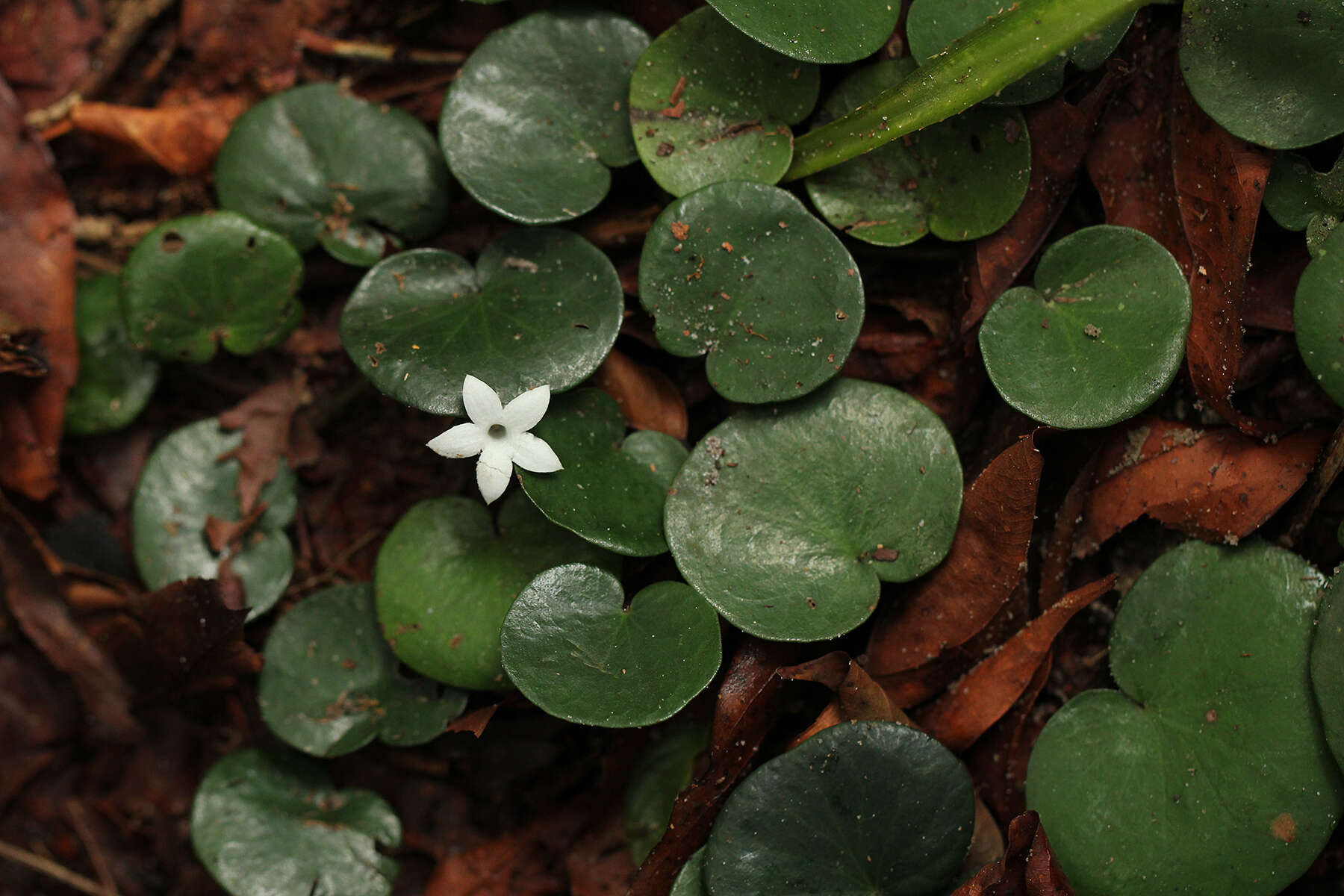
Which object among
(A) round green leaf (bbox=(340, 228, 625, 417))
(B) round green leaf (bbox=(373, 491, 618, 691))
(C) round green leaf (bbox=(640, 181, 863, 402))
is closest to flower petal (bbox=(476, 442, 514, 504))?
(A) round green leaf (bbox=(340, 228, 625, 417))

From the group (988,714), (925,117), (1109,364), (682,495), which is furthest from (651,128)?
(988,714)

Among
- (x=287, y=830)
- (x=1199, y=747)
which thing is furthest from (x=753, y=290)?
(x=287, y=830)

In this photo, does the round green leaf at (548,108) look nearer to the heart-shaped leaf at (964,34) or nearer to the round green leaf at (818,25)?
the round green leaf at (818,25)

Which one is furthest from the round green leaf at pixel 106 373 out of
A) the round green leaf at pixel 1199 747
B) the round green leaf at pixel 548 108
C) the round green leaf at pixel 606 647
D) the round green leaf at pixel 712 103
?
the round green leaf at pixel 1199 747

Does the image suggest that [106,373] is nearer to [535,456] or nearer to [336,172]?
[336,172]

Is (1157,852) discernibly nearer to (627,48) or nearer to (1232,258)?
(1232,258)
